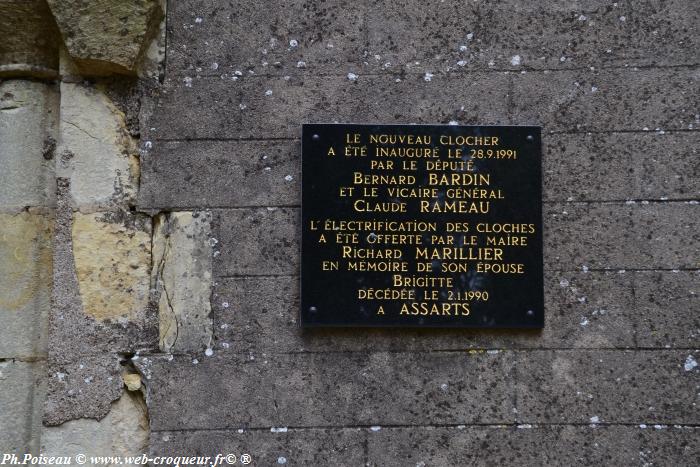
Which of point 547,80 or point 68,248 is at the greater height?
point 547,80

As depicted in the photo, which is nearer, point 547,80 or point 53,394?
point 53,394

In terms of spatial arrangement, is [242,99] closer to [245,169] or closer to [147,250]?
[245,169]

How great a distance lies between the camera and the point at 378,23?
2930 mm

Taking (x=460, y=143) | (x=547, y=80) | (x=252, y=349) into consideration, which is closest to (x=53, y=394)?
(x=252, y=349)

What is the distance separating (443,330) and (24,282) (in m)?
1.86

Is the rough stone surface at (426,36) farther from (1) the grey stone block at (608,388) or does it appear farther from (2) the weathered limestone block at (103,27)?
(1) the grey stone block at (608,388)

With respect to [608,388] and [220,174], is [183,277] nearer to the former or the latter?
[220,174]

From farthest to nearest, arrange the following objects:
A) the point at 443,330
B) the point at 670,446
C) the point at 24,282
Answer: the point at 24,282 < the point at 443,330 < the point at 670,446

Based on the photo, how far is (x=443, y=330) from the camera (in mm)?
2770

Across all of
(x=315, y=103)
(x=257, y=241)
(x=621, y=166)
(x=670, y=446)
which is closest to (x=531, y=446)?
(x=670, y=446)

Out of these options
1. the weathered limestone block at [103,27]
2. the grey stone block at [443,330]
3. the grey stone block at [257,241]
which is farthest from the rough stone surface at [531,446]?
the weathered limestone block at [103,27]

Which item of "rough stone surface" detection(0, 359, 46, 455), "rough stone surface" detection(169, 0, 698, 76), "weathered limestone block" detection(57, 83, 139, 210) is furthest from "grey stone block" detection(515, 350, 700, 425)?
"rough stone surface" detection(0, 359, 46, 455)

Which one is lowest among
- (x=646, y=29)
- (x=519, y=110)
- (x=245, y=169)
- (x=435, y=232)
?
(x=435, y=232)

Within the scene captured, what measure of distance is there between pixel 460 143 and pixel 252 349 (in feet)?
4.13
